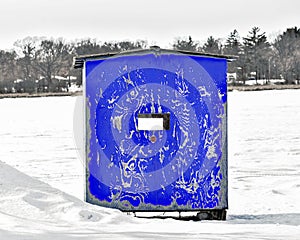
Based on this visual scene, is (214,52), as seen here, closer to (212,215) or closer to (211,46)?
(211,46)

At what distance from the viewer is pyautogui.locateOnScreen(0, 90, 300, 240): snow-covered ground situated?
407cm

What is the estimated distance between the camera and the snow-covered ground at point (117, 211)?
407 centimetres

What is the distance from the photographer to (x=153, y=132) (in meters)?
6.21

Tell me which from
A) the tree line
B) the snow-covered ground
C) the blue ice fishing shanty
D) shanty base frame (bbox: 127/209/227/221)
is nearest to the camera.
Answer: the snow-covered ground

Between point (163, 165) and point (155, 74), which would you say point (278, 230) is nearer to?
point (163, 165)

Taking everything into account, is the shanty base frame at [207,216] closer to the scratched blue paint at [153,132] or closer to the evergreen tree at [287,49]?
the scratched blue paint at [153,132]

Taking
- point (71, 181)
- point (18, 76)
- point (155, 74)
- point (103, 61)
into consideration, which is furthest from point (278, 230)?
point (18, 76)

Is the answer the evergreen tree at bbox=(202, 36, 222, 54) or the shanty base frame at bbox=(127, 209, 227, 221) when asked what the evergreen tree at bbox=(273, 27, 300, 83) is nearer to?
the evergreen tree at bbox=(202, 36, 222, 54)

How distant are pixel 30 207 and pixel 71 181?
14.4 ft

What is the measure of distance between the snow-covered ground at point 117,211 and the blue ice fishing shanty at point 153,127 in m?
0.61

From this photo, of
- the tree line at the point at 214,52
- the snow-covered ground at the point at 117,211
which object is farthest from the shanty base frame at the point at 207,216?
the tree line at the point at 214,52

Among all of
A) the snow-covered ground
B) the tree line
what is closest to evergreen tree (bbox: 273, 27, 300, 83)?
the tree line

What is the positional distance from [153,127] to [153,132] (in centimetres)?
6

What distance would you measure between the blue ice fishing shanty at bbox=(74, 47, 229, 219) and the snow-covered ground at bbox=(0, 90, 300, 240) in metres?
0.61
